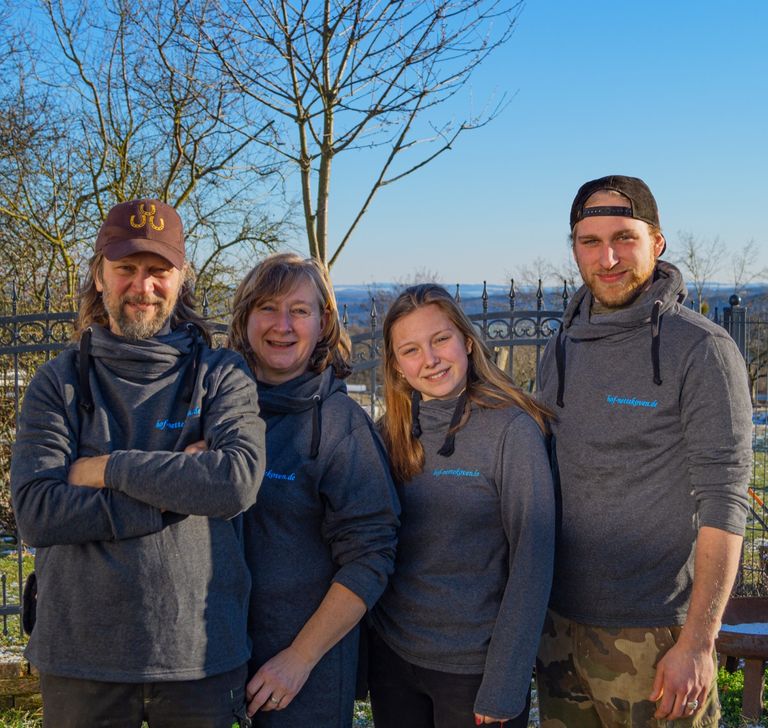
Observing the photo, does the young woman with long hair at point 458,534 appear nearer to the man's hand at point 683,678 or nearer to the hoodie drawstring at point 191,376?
the man's hand at point 683,678

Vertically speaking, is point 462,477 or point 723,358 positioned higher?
point 723,358

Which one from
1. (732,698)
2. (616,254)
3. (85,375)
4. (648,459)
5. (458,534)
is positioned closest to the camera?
(85,375)

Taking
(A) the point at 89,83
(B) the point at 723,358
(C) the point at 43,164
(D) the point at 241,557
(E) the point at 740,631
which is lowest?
(E) the point at 740,631

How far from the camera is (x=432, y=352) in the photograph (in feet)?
8.19

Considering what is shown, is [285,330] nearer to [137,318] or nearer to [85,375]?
[137,318]

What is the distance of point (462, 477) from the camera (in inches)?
94.7

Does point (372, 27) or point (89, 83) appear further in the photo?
point (89, 83)

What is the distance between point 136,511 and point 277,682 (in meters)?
0.65

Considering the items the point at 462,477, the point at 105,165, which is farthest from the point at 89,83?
the point at 462,477

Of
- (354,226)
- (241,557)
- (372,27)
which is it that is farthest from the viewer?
(354,226)

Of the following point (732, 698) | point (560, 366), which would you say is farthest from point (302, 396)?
point (732, 698)

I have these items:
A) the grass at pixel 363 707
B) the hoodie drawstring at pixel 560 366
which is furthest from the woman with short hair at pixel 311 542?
the grass at pixel 363 707

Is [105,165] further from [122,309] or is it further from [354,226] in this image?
[122,309]

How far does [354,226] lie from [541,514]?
4.47 m
